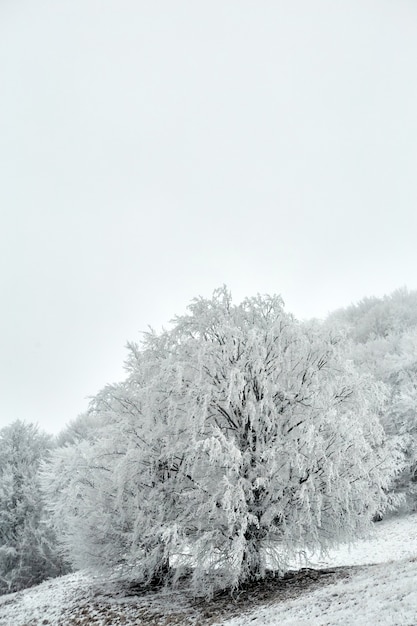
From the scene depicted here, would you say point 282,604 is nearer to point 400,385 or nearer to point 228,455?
point 228,455

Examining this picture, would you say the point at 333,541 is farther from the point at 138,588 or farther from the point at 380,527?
the point at 380,527

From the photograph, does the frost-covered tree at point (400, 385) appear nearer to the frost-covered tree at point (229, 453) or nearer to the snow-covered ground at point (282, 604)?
the frost-covered tree at point (229, 453)

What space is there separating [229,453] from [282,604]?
144 inches

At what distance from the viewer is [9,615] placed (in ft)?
47.8

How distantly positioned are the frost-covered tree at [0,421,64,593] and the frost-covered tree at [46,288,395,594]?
680 inches

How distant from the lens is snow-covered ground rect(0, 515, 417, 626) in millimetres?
6797

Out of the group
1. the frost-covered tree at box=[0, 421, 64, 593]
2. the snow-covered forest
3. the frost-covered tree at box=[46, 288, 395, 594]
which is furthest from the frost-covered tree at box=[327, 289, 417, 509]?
the frost-covered tree at box=[0, 421, 64, 593]

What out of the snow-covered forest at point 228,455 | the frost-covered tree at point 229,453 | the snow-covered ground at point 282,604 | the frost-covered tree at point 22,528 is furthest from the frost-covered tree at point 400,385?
the frost-covered tree at point 22,528

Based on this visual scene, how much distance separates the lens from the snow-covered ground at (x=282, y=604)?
22.3 ft

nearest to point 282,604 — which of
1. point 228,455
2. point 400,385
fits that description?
point 228,455

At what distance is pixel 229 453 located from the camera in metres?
10.8

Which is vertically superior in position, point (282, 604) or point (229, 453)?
point (229, 453)

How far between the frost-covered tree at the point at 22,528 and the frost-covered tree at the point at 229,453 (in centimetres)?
1727

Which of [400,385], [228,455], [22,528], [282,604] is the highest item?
[400,385]
